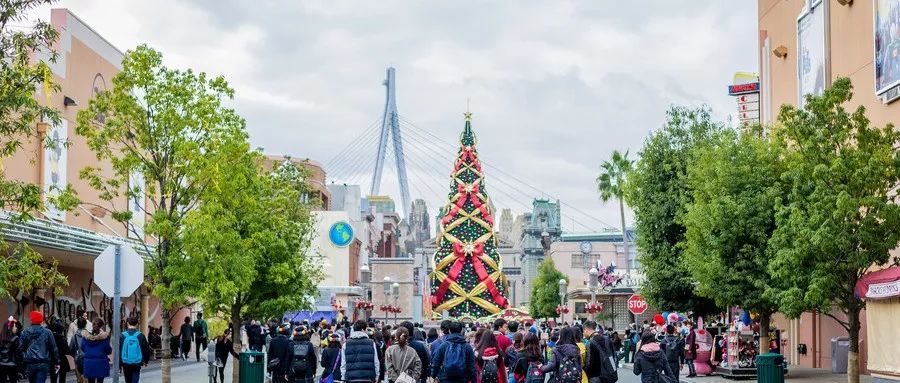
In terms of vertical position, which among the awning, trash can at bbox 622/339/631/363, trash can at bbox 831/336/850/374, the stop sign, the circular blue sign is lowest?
trash can at bbox 622/339/631/363

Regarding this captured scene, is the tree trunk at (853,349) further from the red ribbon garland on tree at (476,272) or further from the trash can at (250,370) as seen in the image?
the red ribbon garland on tree at (476,272)

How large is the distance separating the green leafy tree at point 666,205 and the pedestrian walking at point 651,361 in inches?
879

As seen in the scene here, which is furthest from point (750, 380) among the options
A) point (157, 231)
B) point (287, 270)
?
point (157, 231)

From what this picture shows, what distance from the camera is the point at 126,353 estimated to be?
70.8ft

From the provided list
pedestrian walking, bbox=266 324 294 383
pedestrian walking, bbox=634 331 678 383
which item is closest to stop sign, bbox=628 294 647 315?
pedestrian walking, bbox=634 331 678 383

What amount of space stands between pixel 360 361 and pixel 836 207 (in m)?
11.5

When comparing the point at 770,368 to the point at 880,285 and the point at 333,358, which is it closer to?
the point at 880,285

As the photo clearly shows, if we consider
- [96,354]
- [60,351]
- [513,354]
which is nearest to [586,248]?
[513,354]

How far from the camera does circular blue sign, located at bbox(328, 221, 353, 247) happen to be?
86.4 meters

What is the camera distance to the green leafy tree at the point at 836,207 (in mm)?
25516

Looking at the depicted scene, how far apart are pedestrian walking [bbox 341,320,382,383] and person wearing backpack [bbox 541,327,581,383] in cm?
274

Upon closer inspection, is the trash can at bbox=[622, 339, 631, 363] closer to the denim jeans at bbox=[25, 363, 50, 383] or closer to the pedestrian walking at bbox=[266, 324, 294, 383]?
the pedestrian walking at bbox=[266, 324, 294, 383]

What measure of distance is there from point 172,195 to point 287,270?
32.7 ft

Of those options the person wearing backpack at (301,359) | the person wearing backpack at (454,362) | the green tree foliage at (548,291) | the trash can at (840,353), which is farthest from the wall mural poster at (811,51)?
the green tree foliage at (548,291)
